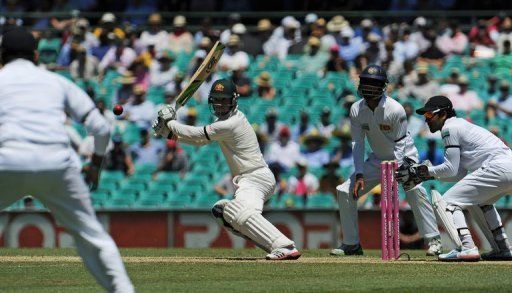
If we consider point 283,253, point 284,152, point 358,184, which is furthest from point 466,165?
point 284,152

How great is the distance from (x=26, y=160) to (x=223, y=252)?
298 inches

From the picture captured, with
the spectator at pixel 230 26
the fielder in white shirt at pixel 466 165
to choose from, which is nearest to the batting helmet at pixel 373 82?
the fielder in white shirt at pixel 466 165

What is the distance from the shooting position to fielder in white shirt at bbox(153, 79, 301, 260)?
12.0m

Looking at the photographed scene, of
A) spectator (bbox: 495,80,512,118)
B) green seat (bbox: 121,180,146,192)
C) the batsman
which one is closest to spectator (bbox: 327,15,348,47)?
spectator (bbox: 495,80,512,118)

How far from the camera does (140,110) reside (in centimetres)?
2059

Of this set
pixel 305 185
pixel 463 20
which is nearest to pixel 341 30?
pixel 463 20

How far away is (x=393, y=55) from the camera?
2094cm

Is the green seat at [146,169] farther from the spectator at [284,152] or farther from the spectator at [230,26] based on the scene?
the spectator at [230,26]

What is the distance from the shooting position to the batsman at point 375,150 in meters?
13.1

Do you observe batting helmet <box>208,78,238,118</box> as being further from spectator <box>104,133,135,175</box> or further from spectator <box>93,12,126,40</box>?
spectator <box>93,12,126,40</box>

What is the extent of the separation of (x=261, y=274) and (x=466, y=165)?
2.96 m

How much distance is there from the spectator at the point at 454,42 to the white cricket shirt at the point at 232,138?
972 cm

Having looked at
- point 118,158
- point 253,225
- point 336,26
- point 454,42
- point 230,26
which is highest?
point 230,26

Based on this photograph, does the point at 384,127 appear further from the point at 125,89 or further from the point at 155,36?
the point at 155,36
